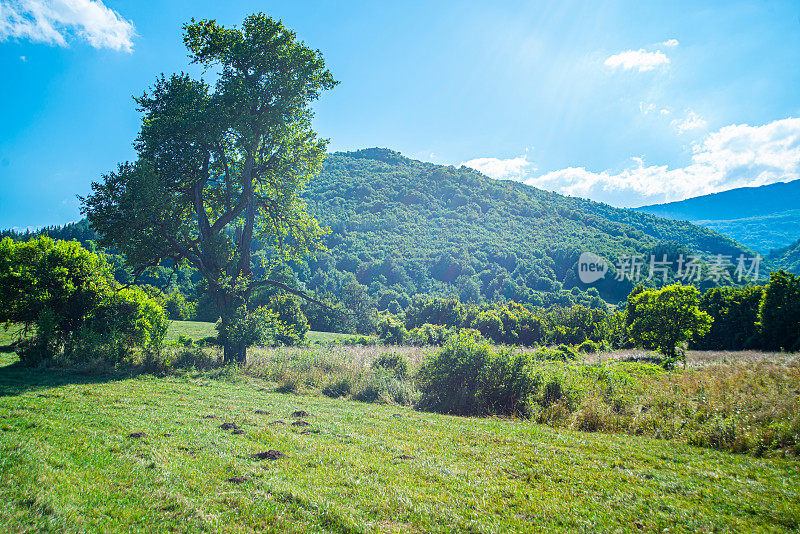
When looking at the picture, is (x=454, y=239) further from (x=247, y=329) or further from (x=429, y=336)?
(x=247, y=329)

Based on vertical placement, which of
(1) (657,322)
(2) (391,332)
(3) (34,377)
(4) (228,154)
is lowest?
(2) (391,332)

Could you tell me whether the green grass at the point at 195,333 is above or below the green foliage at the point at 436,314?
below

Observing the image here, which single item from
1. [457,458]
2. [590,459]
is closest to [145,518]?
[457,458]

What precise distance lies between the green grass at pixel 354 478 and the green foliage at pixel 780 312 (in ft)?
141

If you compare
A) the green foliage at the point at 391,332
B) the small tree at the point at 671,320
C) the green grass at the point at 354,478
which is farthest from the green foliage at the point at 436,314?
the green grass at the point at 354,478

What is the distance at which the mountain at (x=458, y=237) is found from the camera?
354ft

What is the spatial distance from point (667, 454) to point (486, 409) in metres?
5.68

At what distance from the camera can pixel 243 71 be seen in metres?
21.0

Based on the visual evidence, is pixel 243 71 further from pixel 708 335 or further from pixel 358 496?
pixel 708 335

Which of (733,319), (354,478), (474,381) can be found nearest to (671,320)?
(733,319)

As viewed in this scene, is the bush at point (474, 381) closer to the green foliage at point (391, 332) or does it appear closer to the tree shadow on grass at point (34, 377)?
the tree shadow on grass at point (34, 377)

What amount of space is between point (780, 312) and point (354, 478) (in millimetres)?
49977

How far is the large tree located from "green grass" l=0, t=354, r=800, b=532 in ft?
35.6

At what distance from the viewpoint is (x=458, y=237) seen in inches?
→ 5679
